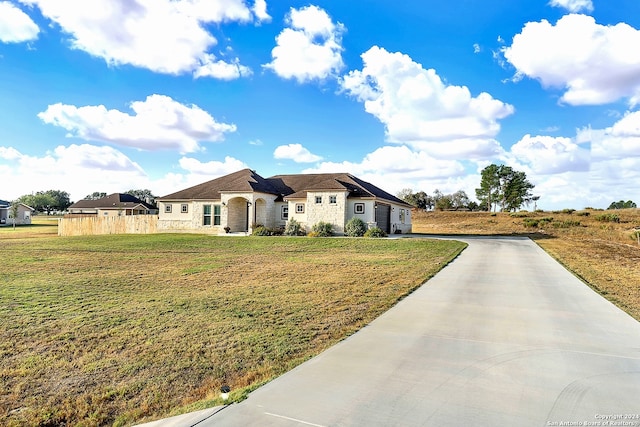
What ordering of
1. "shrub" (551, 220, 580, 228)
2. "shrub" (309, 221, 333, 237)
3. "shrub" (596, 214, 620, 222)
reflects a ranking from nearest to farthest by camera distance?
"shrub" (309, 221, 333, 237) < "shrub" (551, 220, 580, 228) < "shrub" (596, 214, 620, 222)

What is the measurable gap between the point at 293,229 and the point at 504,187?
4548 cm

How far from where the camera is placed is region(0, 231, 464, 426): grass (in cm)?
418

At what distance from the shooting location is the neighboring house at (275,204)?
2684 cm

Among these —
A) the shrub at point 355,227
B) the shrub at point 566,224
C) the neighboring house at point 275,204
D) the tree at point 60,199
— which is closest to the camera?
the shrub at point 355,227

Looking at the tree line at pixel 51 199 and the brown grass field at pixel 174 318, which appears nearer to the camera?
the brown grass field at pixel 174 318

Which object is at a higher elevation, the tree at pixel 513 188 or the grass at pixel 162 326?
the tree at pixel 513 188

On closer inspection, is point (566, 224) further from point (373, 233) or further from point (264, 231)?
point (264, 231)

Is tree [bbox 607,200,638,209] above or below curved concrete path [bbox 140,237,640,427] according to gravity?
above

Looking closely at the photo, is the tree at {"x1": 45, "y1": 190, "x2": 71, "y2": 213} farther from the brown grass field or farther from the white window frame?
the brown grass field

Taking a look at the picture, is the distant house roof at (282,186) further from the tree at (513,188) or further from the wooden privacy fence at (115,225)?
the tree at (513,188)

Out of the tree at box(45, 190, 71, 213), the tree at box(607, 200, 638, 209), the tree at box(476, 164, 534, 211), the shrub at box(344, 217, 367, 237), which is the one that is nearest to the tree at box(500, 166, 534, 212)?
the tree at box(476, 164, 534, 211)

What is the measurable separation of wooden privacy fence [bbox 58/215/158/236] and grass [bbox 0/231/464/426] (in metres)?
16.8

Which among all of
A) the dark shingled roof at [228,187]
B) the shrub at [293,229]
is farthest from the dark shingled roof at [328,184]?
the shrub at [293,229]

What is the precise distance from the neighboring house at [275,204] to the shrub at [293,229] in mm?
509
